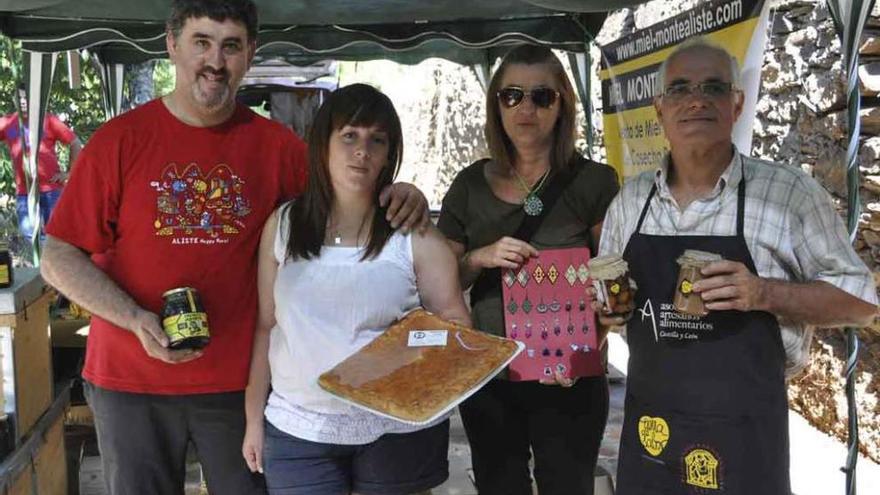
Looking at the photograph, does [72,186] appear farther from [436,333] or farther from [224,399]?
[436,333]

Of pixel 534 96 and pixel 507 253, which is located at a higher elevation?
pixel 534 96

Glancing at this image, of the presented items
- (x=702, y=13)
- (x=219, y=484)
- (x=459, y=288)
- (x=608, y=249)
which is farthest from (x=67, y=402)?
(x=702, y=13)

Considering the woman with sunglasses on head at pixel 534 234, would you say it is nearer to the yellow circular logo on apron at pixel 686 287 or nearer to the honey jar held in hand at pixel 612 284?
the honey jar held in hand at pixel 612 284

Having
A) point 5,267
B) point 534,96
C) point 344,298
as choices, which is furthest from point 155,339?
point 534,96

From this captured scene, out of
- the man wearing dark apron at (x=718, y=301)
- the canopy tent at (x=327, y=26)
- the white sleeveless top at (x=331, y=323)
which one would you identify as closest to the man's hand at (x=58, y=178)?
the canopy tent at (x=327, y=26)

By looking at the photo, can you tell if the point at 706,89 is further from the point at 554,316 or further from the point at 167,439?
the point at 167,439

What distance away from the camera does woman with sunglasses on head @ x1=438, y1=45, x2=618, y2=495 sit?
2.21 metres

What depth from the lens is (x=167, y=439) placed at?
7.16 ft

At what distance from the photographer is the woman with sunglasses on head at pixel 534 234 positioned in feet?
7.25

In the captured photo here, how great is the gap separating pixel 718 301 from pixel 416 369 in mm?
709

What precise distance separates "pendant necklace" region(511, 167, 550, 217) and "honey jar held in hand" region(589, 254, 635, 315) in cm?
42

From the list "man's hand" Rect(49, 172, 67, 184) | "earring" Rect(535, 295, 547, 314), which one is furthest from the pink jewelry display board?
"man's hand" Rect(49, 172, 67, 184)

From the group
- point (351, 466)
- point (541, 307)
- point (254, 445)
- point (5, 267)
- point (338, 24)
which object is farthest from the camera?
point (338, 24)

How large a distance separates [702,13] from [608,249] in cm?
173
